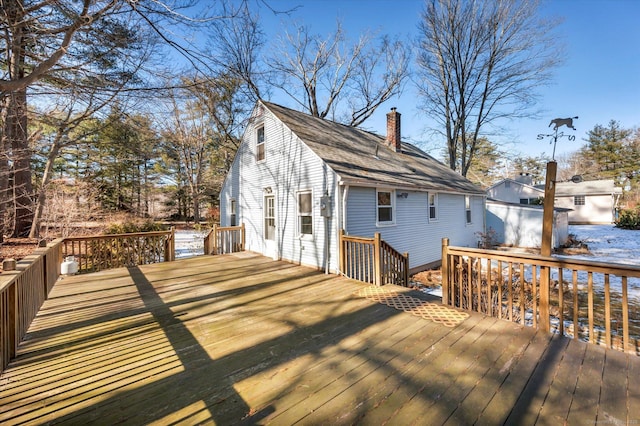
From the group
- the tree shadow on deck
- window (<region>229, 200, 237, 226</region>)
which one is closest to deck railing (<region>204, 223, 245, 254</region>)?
window (<region>229, 200, 237, 226</region>)

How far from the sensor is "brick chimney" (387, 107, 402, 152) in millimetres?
12041

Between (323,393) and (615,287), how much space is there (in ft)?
32.1

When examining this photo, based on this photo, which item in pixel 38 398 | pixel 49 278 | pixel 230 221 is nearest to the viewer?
pixel 38 398

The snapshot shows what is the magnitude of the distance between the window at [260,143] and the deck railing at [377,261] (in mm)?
5013

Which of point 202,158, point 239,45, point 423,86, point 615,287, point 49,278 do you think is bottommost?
point 615,287

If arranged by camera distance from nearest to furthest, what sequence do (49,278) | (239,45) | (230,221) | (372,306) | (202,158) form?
(372,306)
(49,278)
(230,221)
(239,45)
(202,158)

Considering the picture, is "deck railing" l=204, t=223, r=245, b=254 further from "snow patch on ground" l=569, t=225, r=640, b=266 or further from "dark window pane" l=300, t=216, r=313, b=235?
"snow patch on ground" l=569, t=225, r=640, b=266

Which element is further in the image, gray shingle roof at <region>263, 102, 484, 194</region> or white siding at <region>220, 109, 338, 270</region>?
gray shingle roof at <region>263, 102, 484, 194</region>

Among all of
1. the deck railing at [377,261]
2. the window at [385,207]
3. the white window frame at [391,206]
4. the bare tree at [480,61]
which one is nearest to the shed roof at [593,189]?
the bare tree at [480,61]

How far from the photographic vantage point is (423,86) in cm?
1769

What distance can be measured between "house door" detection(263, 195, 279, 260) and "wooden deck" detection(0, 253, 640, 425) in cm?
450

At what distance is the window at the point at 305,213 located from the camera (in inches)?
301

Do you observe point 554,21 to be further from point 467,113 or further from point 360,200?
point 360,200

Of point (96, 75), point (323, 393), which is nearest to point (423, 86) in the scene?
point (96, 75)
